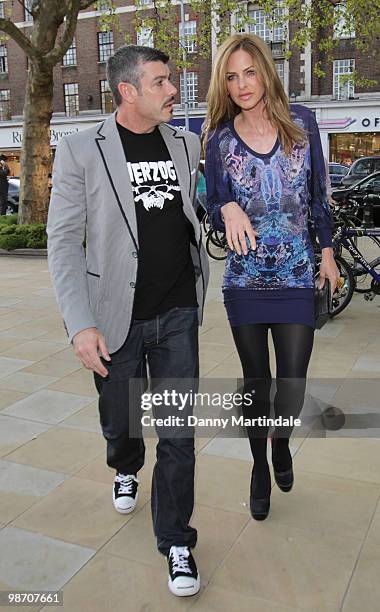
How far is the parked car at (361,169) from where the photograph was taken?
19625 mm

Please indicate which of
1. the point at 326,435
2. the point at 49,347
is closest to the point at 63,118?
the point at 49,347

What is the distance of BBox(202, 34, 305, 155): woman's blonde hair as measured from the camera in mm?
2674

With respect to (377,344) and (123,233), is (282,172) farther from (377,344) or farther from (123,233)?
(377,344)

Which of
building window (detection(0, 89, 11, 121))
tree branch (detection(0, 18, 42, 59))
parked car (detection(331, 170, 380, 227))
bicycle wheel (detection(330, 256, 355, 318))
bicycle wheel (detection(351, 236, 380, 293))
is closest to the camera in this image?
bicycle wheel (detection(330, 256, 355, 318))

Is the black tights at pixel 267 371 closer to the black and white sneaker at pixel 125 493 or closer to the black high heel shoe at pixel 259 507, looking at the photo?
the black high heel shoe at pixel 259 507

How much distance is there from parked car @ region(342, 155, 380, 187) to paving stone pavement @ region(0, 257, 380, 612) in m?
15.5

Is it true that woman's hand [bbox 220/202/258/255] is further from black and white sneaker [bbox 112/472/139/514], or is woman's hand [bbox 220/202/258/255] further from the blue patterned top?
black and white sneaker [bbox 112/472/139/514]

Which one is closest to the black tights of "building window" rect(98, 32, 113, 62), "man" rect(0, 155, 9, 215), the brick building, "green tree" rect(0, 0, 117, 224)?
"green tree" rect(0, 0, 117, 224)

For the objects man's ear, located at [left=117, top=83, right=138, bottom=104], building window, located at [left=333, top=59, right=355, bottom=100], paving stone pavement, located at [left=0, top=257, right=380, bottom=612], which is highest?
building window, located at [left=333, top=59, right=355, bottom=100]

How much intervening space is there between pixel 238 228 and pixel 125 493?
1487 mm

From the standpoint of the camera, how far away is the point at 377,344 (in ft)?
20.4

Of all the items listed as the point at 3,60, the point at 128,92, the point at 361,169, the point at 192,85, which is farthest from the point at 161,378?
the point at 3,60

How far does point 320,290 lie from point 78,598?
1.70 metres

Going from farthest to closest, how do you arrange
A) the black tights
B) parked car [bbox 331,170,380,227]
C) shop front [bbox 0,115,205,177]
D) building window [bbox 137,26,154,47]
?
1. shop front [bbox 0,115,205,177]
2. building window [bbox 137,26,154,47]
3. parked car [bbox 331,170,380,227]
4. the black tights
